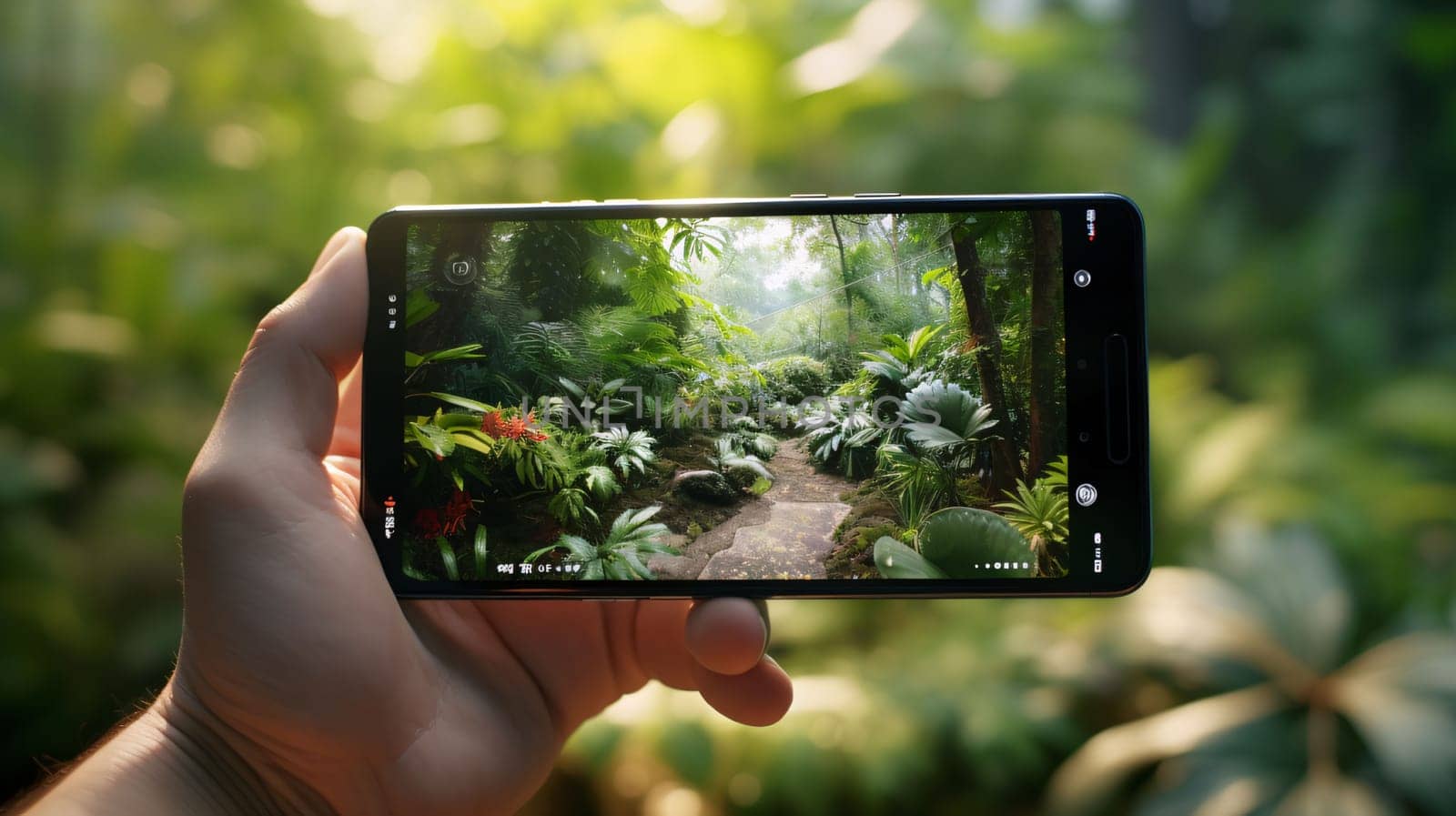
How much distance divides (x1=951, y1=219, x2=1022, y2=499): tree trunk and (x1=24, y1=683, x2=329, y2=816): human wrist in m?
0.62

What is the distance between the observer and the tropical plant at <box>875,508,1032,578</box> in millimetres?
696

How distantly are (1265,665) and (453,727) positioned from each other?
3.64 ft

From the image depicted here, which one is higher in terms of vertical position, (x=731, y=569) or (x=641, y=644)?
(x=731, y=569)

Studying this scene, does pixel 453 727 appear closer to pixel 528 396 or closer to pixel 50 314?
pixel 528 396

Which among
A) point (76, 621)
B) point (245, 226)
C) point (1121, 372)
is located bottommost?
point (76, 621)

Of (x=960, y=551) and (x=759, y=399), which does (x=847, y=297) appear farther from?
(x=960, y=551)

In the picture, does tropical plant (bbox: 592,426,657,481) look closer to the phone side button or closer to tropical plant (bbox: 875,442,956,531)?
tropical plant (bbox: 875,442,956,531)

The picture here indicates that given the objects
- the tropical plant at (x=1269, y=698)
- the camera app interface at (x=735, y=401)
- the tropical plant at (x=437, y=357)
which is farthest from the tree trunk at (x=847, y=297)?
the tropical plant at (x=1269, y=698)

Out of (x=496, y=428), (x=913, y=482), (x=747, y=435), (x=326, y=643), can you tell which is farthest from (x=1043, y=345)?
(x=326, y=643)

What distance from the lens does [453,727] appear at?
26.9 inches

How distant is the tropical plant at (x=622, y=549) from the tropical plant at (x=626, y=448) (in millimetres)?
37

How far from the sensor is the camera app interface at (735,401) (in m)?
0.70

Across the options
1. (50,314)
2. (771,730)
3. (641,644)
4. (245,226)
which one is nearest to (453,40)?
(245,226)

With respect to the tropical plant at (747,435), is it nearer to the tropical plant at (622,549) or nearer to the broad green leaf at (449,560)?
the tropical plant at (622,549)
